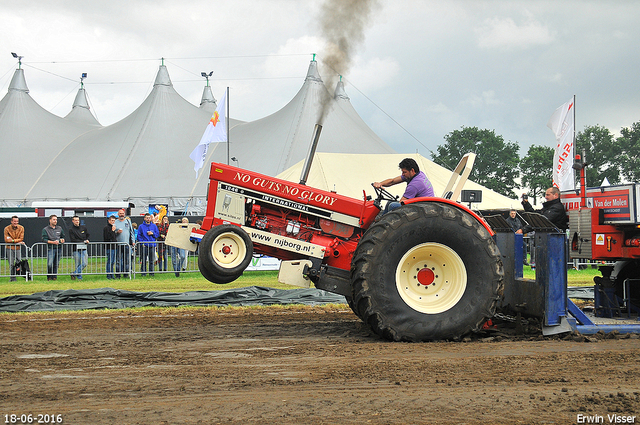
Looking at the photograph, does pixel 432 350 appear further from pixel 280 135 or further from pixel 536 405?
pixel 280 135

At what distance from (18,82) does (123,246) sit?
996 inches

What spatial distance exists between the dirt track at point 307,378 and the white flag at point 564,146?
31.9 feet

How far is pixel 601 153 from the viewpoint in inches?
2613

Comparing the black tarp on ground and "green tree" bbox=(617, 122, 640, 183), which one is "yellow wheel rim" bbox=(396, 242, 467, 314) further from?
"green tree" bbox=(617, 122, 640, 183)

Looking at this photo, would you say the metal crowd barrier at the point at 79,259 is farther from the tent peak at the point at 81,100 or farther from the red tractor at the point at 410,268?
the tent peak at the point at 81,100

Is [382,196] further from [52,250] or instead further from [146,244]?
[52,250]

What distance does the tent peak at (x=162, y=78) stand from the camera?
31984 mm

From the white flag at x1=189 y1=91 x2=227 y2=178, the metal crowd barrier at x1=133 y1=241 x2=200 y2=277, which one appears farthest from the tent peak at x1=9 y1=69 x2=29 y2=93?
the metal crowd barrier at x1=133 y1=241 x2=200 y2=277

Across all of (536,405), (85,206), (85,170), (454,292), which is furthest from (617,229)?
(85,170)

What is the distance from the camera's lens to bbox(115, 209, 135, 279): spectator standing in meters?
13.9

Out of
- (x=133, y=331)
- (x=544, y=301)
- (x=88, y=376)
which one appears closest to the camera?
(x=88, y=376)

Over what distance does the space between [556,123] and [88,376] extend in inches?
541

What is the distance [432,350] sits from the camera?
497cm

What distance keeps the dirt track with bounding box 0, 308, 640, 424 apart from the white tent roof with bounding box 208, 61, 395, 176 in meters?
22.4
